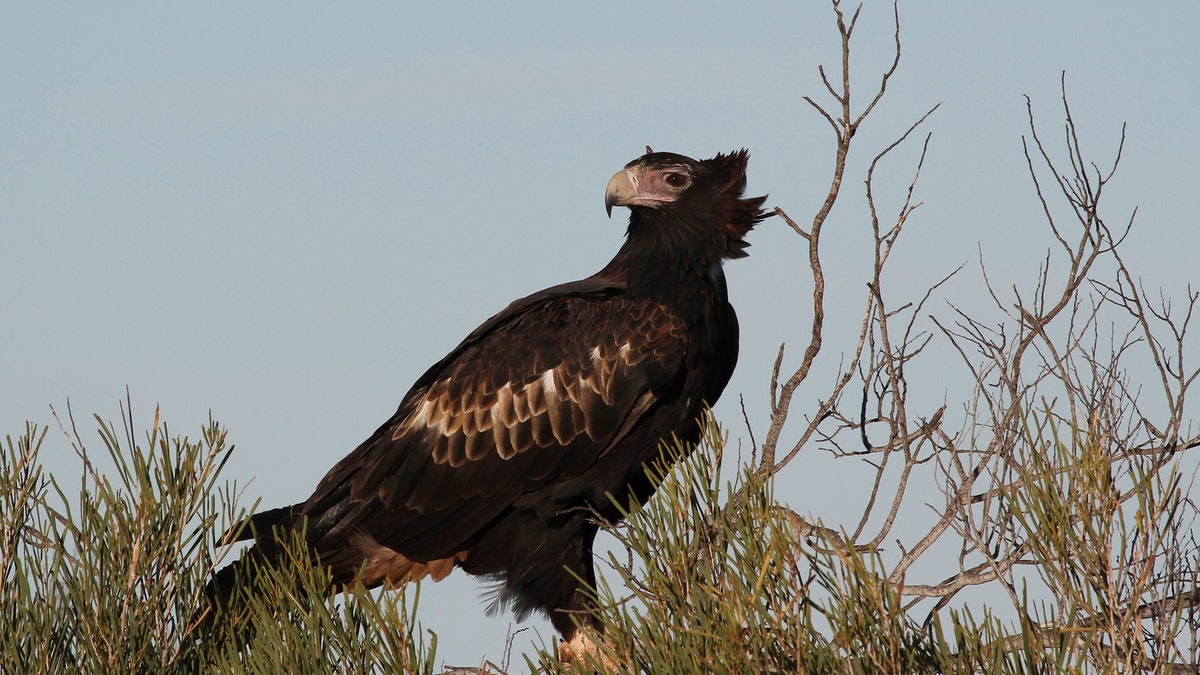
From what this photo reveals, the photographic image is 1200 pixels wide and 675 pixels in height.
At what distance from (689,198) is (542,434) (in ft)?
4.60

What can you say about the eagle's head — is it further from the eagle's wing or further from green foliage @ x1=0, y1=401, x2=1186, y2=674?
green foliage @ x1=0, y1=401, x2=1186, y2=674

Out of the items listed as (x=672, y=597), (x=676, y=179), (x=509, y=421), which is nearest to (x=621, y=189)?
(x=676, y=179)

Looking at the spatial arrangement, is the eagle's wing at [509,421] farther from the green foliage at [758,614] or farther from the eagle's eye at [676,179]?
the green foliage at [758,614]

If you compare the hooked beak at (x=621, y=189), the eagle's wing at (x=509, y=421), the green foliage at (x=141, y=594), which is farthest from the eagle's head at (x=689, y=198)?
the green foliage at (x=141, y=594)

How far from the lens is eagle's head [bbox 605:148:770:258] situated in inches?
A: 242

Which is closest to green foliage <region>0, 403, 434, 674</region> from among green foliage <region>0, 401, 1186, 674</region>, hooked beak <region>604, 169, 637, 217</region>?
green foliage <region>0, 401, 1186, 674</region>

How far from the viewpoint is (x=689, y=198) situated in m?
6.21

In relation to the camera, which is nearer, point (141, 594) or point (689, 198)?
point (141, 594)

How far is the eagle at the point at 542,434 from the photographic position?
5633 millimetres

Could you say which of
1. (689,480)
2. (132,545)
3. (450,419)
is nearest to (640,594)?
(689,480)

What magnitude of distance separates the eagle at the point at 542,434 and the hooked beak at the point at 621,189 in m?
0.01

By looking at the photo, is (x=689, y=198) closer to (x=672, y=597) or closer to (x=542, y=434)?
(x=542, y=434)

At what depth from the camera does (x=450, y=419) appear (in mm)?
5930

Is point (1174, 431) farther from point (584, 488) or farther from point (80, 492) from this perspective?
point (80, 492)
